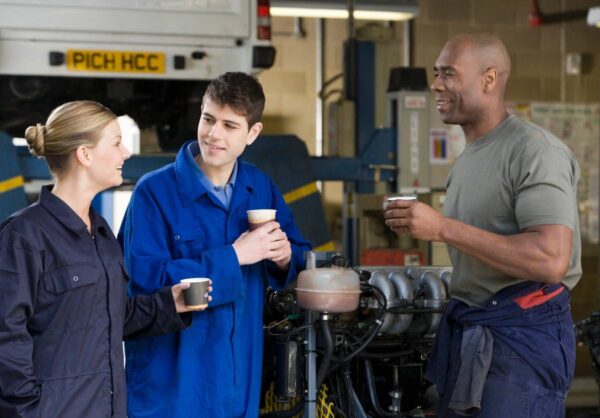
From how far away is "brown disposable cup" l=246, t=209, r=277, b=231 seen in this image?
2928mm

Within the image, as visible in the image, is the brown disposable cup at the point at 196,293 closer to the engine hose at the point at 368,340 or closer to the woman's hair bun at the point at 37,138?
the woman's hair bun at the point at 37,138

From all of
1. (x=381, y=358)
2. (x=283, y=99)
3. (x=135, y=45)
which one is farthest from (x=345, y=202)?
(x=283, y=99)

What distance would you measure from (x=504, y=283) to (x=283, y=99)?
5.79 meters

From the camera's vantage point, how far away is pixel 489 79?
310 cm

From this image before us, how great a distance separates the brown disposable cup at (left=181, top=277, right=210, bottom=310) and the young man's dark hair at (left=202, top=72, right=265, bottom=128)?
0.53 m

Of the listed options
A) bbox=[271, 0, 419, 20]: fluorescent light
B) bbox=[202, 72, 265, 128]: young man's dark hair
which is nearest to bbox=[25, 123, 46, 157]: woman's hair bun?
bbox=[202, 72, 265, 128]: young man's dark hair

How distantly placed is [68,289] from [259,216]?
1.98ft

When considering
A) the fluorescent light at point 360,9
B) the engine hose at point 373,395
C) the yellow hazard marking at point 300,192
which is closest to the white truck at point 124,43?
the yellow hazard marking at point 300,192

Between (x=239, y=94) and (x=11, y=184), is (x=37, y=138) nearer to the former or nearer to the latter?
(x=239, y=94)

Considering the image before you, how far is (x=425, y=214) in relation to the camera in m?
2.87

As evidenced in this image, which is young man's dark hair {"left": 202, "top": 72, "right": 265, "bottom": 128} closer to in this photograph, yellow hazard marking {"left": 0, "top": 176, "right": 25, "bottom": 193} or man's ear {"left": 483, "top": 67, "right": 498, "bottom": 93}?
man's ear {"left": 483, "top": 67, "right": 498, "bottom": 93}

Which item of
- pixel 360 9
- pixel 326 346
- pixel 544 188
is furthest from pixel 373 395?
pixel 360 9

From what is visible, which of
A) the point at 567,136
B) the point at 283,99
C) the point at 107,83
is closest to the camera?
the point at 107,83

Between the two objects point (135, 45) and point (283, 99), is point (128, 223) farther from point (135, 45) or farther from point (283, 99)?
point (283, 99)
